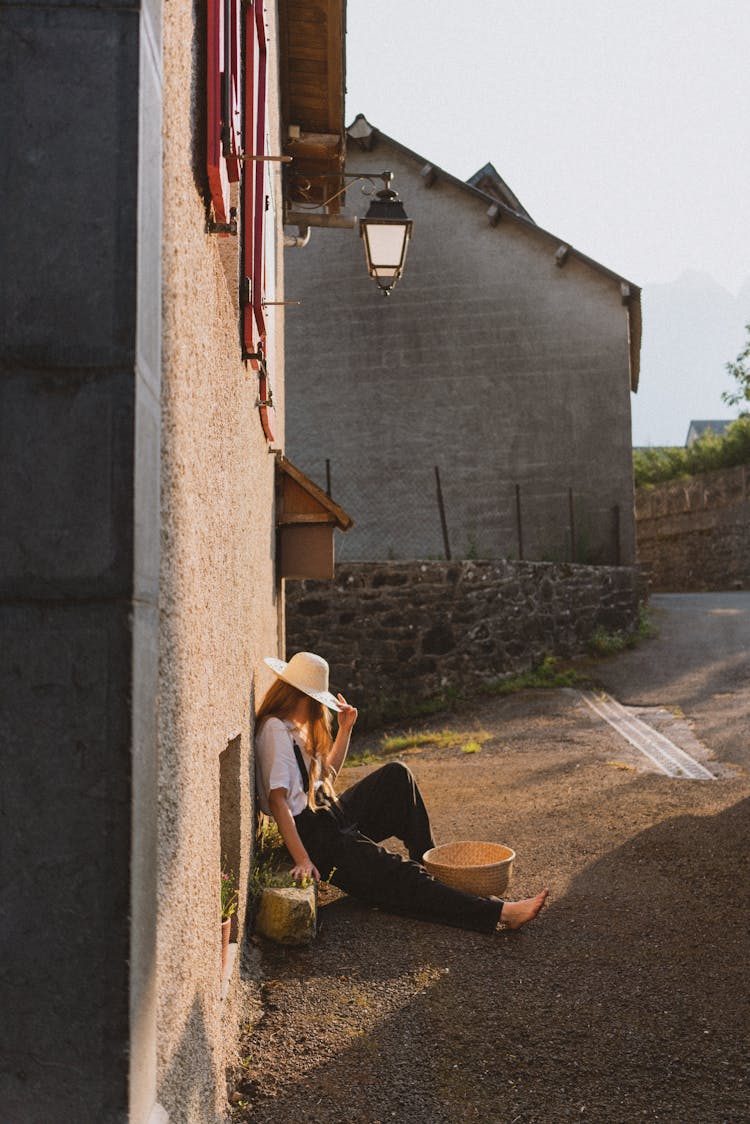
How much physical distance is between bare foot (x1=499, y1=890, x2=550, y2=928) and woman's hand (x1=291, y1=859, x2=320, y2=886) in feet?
2.59

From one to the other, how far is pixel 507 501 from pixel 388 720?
5342 mm

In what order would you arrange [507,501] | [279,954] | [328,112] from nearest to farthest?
[279,954]
[328,112]
[507,501]

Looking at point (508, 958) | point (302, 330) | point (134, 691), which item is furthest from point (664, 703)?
point (134, 691)

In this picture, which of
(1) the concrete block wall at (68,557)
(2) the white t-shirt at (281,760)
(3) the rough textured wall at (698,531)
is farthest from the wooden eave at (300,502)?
(3) the rough textured wall at (698,531)

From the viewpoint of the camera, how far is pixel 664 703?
10797 mm

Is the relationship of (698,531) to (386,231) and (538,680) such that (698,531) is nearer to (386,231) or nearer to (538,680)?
(538,680)

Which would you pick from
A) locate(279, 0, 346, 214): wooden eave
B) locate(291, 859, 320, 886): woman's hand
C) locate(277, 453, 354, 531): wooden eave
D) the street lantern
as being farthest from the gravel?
locate(279, 0, 346, 214): wooden eave

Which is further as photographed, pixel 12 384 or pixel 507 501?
pixel 507 501

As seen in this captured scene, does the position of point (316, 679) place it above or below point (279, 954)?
above

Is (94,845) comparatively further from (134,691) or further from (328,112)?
(328,112)

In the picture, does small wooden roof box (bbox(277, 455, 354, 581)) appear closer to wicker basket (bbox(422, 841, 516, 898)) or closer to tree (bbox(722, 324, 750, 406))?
wicker basket (bbox(422, 841, 516, 898))

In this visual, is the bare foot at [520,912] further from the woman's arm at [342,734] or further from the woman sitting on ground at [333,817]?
the woman's arm at [342,734]

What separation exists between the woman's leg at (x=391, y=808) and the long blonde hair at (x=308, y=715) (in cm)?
25

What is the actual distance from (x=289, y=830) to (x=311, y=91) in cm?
655
